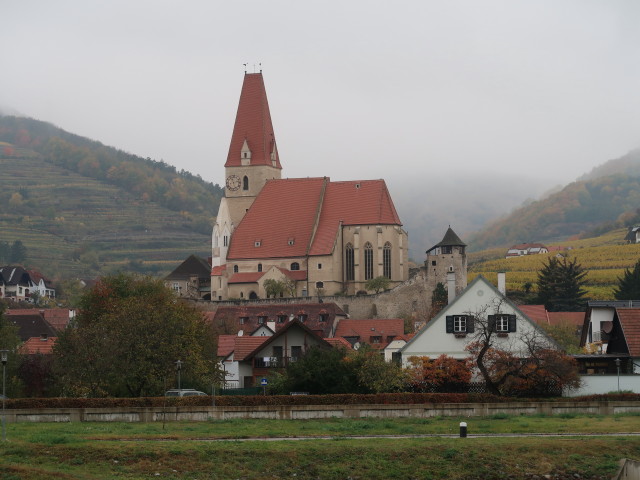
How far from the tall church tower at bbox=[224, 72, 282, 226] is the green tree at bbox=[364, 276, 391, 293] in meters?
23.2

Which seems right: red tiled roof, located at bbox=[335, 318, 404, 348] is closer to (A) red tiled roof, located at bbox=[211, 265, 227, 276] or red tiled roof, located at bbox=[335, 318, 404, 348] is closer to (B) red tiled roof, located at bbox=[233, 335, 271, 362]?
(B) red tiled roof, located at bbox=[233, 335, 271, 362]

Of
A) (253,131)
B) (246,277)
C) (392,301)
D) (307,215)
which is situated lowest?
(392,301)

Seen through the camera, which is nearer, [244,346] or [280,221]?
[244,346]

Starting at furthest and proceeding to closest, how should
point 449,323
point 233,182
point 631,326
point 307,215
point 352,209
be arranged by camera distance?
point 233,182, point 307,215, point 352,209, point 449,323, point 631,326

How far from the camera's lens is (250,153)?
153m

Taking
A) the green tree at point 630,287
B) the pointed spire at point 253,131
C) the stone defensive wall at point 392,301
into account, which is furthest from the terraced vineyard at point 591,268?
the pointed spire at point 253,131

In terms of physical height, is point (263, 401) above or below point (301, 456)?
above

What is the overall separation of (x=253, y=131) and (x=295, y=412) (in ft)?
363

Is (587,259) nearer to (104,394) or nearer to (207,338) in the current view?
(207,338)

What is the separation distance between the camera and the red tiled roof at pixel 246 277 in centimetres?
13825

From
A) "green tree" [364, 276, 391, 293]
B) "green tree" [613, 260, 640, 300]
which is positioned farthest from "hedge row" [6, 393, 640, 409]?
"green tree" [364, 276, 391, 293]

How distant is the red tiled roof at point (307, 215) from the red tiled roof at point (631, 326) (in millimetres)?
80970

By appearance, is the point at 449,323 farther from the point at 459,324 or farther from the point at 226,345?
the point at 226,345

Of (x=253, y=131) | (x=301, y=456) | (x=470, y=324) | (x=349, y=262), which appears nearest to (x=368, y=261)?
(x=349, y=262)
